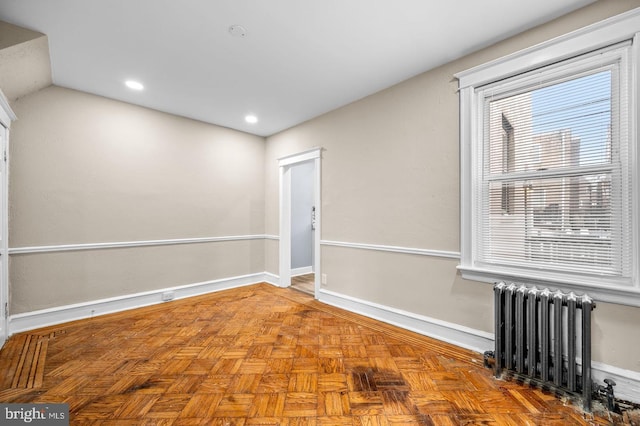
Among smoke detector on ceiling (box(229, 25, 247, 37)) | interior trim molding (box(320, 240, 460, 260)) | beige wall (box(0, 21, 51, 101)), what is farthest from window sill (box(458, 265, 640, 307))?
beige wall (box(0, 21, 51, 101))

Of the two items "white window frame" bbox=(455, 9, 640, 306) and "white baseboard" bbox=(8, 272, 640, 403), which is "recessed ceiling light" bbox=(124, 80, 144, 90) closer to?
"white baseboard" bbox=(8, 272, 640, 403)

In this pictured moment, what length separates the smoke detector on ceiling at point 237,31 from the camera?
195 centimetres

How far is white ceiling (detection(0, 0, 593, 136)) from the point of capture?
1.77 meters

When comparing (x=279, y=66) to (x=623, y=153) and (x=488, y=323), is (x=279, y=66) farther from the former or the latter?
(x=488, y=323)

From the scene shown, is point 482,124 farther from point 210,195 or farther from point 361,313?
point 210,195

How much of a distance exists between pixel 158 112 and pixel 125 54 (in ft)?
4.18

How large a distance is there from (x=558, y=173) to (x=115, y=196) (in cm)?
422

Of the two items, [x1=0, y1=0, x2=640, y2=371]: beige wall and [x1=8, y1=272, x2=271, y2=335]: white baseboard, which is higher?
[x1=0, y1=0, x2=640, y2=371]: beige wall

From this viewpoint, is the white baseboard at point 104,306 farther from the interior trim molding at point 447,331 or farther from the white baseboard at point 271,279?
the interior trim molding at point 447,331

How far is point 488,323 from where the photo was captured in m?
2.15

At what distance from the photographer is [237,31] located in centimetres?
199

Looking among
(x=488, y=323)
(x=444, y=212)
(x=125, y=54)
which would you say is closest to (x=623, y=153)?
(x=444, y=212)

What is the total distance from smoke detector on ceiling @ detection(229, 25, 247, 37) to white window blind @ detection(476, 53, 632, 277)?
1.94 meters

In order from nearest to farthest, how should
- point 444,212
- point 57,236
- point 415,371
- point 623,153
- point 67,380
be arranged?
point 623,153 < point 67,380 < point 415,371 < point 444,212 < point 57,236
